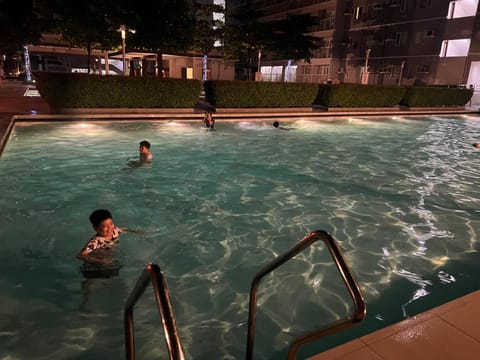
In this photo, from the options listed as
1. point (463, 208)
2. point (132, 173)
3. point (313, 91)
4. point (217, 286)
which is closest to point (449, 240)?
point (463, 208)

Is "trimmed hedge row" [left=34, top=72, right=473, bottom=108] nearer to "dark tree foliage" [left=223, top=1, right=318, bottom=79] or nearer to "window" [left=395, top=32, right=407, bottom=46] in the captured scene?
"dark tree foliage" [left=223, top=1, right=318, bottom=79]

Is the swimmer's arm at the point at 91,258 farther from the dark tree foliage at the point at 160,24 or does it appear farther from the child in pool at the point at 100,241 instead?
the dark tree foliage at the point at 160,24

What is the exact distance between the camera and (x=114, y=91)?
1750 cm

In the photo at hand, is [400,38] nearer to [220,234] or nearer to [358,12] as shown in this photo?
[358,12]

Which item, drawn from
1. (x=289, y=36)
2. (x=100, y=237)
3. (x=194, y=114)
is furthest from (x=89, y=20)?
(x=289, y=36)

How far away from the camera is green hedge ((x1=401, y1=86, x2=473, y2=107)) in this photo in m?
25.8

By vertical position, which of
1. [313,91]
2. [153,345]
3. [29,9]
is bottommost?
[153,345]

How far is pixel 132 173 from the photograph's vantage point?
944 cm

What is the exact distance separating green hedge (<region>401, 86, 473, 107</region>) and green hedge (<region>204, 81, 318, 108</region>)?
27.1ft

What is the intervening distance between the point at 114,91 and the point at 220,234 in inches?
535

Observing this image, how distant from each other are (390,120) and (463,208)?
15495mm

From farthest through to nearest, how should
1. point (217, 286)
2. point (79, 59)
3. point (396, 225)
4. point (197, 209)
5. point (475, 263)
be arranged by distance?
point (79, 59) → point (197, 209) → point (396, 225) → point (475, 263) → point (217, 286)

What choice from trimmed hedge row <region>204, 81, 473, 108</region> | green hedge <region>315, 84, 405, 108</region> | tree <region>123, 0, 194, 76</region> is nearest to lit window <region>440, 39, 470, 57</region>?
trimmed hedge row <region>204, 81, 473, 108</region>

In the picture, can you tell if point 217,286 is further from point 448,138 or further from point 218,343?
point 448,138
